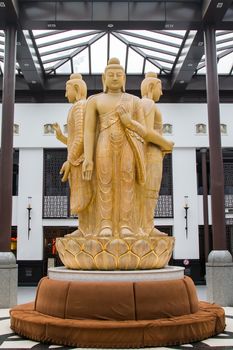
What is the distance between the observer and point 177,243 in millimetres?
14484

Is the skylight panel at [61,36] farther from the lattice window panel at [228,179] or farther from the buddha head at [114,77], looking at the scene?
the buddha head at [114,77]

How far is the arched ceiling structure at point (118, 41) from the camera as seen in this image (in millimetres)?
10164

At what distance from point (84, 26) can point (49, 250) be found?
7742mm

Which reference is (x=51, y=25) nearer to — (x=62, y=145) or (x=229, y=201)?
(x=62, y=145)

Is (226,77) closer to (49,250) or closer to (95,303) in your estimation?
(49,250)

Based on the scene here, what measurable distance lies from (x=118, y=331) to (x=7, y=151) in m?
6.04

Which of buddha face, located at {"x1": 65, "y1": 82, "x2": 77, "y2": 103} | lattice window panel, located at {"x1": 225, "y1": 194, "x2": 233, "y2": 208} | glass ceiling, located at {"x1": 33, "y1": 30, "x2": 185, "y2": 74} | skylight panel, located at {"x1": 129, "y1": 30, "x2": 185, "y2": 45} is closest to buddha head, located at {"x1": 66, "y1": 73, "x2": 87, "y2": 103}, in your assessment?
buddha face, located at {"x1": 65, "y1": 82, "x2": 77, "y2": 103}

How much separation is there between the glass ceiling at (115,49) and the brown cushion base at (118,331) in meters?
9.32

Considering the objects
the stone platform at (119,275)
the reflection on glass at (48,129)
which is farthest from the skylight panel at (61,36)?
the stone platform at (119,275)

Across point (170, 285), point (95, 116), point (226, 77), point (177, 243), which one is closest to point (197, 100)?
point (226, 77)

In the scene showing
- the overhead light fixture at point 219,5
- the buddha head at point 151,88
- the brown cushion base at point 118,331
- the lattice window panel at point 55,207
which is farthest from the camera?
the lattice window panel at point 55,207

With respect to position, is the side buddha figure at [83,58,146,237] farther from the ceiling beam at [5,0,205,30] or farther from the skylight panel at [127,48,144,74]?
the skylight panel at [127,48,144,74]

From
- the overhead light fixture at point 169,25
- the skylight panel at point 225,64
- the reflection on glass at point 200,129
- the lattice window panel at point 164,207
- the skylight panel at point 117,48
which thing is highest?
the skylight panel at point 117,48

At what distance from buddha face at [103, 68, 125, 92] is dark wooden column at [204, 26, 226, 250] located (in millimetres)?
4434
